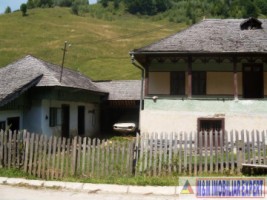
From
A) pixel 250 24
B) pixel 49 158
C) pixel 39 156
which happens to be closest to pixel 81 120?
pixel 250 24

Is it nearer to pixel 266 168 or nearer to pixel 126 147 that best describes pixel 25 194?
pixel 126 147

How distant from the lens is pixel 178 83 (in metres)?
20.7

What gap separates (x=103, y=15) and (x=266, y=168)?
392 feet

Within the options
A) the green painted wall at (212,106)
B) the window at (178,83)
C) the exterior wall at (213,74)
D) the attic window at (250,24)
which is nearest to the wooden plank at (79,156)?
the green painted wall at (212,106)

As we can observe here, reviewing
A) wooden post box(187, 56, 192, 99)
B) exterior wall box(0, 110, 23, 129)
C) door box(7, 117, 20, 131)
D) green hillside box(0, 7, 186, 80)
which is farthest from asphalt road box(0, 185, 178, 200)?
green hillside box(0, 7, 186, 80)

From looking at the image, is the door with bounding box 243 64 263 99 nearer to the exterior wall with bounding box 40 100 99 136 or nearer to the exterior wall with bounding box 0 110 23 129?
the exterior wall with bounding box 40 100 99 136

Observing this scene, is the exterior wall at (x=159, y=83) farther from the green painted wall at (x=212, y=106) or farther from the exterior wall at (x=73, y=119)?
the exterior wall at (x=73, y=119)

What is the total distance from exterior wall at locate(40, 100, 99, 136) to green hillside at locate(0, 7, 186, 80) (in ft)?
74.1

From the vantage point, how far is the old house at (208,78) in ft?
58.9

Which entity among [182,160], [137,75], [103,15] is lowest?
[182,160]

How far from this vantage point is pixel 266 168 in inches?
454

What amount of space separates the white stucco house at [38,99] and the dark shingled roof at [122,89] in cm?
465

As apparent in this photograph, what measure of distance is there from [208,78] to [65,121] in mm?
8228

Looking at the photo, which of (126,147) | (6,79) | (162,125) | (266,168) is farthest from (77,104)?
(266,168)
